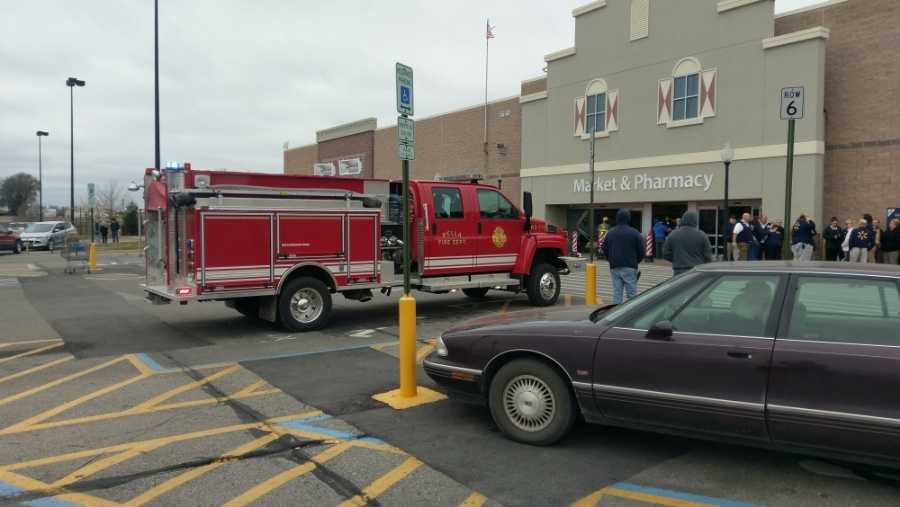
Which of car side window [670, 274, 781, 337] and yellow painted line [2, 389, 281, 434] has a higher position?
car side window [670, 274, 781, 337]

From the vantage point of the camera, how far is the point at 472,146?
1262 inches

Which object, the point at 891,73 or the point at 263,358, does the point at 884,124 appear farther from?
the point at 263,358

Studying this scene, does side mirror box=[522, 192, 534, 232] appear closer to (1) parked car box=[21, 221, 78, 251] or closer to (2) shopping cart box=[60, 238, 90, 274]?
(2) shopping cart box=[60, 238, 90, 274]

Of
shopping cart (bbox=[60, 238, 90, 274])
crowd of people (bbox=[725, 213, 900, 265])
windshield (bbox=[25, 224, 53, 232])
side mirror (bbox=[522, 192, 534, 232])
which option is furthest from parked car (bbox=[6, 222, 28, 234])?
crowd of people (bbox=[725, 213, 900, 265])

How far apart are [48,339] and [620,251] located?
8281 mm

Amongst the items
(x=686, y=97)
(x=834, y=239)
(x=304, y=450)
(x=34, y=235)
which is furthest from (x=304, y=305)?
(x=34, y=235)

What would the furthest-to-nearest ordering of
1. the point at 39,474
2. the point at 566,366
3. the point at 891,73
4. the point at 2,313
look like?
the point at 891,73
the point at 2,313
the point at 566,366
the point at 39,474

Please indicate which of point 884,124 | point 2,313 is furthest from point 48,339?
point 884,124

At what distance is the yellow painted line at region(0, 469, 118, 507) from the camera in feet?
12.9

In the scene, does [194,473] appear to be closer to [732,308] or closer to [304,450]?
[304,450]

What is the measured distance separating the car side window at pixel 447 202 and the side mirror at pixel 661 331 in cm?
685

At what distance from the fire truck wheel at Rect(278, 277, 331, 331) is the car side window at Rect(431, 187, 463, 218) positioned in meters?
2.34

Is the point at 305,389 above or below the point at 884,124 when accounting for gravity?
below

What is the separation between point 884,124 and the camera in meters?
18.1
